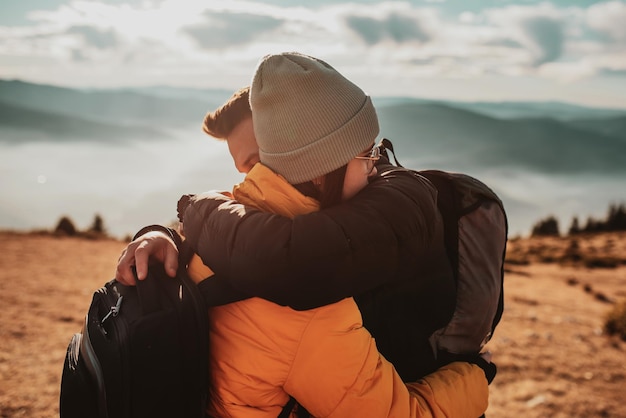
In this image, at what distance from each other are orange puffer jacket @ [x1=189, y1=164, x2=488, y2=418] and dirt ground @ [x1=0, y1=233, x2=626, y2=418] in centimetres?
393

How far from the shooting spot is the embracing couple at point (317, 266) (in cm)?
146

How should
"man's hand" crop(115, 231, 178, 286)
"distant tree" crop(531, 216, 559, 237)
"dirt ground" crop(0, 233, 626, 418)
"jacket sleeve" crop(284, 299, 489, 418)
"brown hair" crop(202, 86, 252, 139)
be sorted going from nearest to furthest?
"jacket sleeve" crop(284, 299, 489, 418) → "man's hand" crop(115, 231, 178, 286) → "brown hair" crop(202, 86, 252, 139) → "dirt ground" crop(0, 233, 626, 418) → "distant tree" crop(531, 216, 559, 237)

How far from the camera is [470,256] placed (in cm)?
205

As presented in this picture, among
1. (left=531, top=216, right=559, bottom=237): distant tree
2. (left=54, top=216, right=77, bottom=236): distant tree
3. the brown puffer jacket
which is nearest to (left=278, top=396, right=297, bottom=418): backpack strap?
the brown puffer jacket

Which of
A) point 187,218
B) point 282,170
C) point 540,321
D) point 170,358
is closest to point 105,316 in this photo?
point 170,358

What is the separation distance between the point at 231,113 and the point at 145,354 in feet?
4.66

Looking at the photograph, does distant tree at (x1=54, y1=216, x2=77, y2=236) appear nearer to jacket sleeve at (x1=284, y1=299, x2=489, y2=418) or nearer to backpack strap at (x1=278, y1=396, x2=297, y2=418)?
backpack strap at (x1=278, y1=396, x2=297, y2=418)

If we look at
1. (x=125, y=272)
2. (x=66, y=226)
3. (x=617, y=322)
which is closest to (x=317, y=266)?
(x=125, y=272)

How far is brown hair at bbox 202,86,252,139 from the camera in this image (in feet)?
8.43

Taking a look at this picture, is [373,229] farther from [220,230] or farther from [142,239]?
[142,239]

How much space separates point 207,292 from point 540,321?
9.29 meters

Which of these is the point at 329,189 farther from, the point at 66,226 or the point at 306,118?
the point at 66,226

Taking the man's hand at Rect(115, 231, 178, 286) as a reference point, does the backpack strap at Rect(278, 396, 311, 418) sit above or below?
below

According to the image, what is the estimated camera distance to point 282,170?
1733 millimetres
